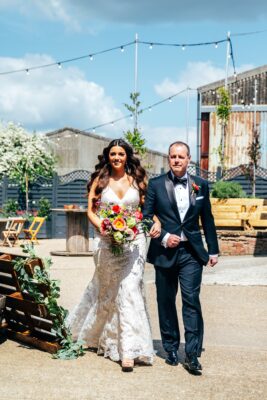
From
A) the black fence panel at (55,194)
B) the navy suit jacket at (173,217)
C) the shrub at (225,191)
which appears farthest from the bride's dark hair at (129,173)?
the black fence panel at (55,194)

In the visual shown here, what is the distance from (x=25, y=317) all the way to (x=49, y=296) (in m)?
0.60

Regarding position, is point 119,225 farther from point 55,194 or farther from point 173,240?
point 55,194

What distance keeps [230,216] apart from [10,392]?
494 inches

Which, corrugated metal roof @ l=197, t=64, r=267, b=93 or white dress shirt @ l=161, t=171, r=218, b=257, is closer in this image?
white dress shirt @ l=161, t=171, r=218, b=257

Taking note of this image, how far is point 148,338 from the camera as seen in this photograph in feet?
23.8

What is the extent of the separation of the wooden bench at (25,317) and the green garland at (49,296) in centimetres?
5

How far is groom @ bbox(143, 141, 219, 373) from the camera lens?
705 centimetres

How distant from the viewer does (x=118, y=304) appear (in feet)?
24.2

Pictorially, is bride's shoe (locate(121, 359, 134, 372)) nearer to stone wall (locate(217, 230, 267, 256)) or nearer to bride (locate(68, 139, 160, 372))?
bride (locate(68, 139, 160, 372))

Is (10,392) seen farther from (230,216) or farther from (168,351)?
(230,216)

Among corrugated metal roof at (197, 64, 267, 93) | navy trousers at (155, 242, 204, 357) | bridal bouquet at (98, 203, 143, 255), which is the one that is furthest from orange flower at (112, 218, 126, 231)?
corrugated metal roof at (197, 64, 267, 93)

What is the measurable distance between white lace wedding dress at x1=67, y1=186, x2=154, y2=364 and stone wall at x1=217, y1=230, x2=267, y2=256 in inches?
374

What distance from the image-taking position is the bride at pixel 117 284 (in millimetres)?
7250

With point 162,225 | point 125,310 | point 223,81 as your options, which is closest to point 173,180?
point 162,225
